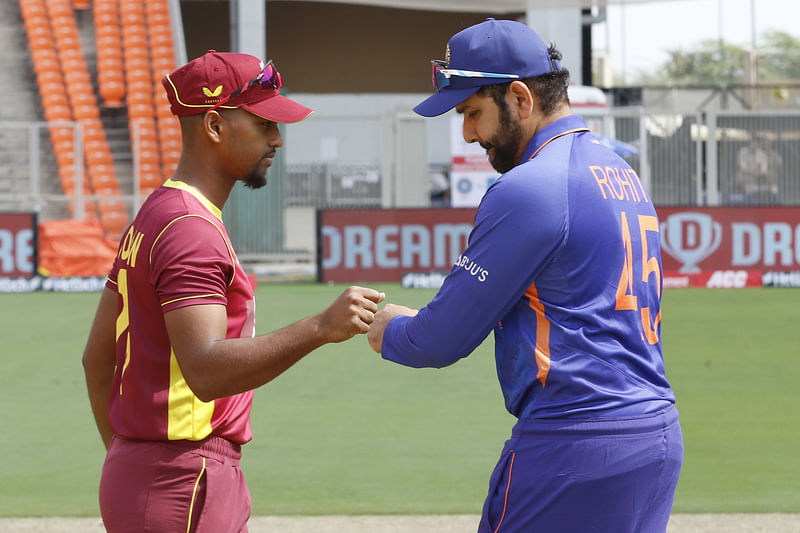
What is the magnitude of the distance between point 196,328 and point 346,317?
41 cm

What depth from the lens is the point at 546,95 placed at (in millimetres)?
3170

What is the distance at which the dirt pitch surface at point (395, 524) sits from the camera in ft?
19.7

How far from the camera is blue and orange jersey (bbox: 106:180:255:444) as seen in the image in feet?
9.81

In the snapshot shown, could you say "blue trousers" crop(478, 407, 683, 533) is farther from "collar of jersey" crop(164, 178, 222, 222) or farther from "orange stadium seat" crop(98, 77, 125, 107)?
"orange stadium seat" crop(98, 77, 125, 107)

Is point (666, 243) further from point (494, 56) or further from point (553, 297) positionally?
point (553, 297)

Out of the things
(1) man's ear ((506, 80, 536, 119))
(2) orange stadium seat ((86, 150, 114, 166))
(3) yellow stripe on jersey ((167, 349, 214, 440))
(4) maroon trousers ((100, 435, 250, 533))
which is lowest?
(4) maroon trousers ((100, 435, 250, 533))

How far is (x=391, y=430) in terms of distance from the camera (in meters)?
8.44

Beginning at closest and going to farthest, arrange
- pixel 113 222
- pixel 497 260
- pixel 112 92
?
pixel 497 260 → pixel 113 222 → pixel 112 92

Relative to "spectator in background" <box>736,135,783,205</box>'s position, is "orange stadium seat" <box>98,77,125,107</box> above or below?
above

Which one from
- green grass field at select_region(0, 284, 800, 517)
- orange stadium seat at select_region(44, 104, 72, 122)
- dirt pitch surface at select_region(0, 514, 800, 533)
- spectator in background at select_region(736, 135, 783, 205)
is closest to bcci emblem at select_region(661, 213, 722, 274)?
spectator in background at select_region(736, 135, 783, 205)

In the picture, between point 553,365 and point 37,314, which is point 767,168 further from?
point 553,365

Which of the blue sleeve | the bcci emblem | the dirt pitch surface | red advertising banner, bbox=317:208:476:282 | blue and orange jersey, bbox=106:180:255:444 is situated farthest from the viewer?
red advertising banner, bbox=317:208:476:282

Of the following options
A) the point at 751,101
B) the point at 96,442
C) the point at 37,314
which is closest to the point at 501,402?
the point at 96,442

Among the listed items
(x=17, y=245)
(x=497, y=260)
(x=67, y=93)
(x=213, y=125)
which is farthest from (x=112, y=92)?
(x=497, y=260)
